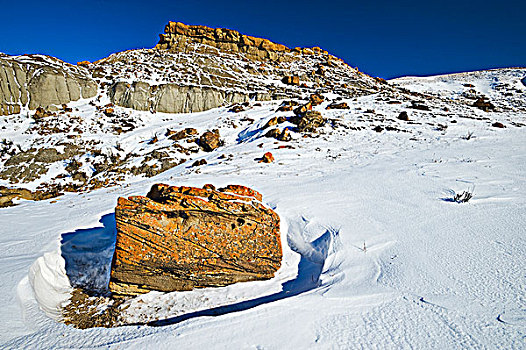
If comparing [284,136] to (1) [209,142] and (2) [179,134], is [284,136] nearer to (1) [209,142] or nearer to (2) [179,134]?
(1) [209,142]

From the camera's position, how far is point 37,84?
69.6 ft

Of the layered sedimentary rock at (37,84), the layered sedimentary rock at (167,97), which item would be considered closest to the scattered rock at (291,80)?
the layered sedimentary rock at (167,97)

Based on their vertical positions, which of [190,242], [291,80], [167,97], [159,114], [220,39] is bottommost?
[190,242]

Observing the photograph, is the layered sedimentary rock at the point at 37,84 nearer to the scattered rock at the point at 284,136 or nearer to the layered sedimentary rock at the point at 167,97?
the layered sedimentary rock at the point at 167,97

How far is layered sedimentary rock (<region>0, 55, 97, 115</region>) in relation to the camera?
66.3ft

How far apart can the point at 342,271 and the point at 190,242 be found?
2457 millimetres

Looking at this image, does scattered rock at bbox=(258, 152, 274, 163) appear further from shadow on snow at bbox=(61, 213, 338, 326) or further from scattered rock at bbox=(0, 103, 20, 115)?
scattered rock at bbox=(0, 103, 20, 115)

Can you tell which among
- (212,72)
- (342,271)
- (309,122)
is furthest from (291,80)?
(342,271)

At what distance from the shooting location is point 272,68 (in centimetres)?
4162

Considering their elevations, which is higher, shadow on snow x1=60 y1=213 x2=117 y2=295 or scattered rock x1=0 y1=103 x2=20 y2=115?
scattered rock x1=0 y1=103 x2=20 y2=115

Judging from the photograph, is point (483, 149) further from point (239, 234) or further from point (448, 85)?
point (448, 85)

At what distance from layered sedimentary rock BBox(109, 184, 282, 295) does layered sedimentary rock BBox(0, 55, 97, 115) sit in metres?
25.6

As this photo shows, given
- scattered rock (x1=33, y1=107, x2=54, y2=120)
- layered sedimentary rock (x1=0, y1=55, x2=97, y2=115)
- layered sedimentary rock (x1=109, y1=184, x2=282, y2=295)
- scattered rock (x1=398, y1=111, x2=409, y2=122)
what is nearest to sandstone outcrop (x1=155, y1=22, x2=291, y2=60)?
layered sedimentary rock (x1=0, y1=55, x2=97, y2=115)

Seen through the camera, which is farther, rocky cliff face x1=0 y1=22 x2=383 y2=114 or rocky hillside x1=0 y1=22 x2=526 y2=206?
rocky cliff face x1=0 y1=22 x2=383 y2=114
